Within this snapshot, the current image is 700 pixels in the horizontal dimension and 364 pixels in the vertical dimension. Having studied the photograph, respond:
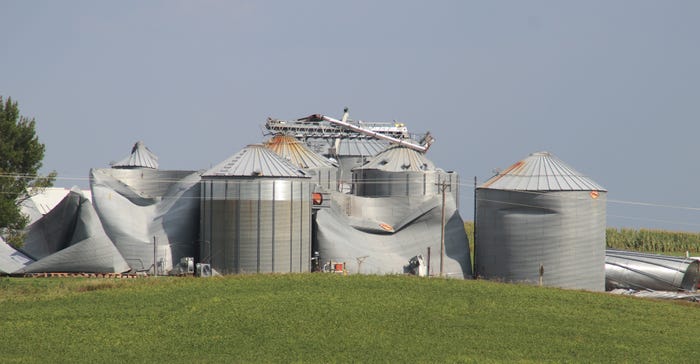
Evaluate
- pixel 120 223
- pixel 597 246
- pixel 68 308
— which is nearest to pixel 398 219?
pixel 597 246

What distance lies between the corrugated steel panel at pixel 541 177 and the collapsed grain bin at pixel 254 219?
39.9 feet

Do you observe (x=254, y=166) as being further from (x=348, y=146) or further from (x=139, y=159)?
(x=348, y=146)

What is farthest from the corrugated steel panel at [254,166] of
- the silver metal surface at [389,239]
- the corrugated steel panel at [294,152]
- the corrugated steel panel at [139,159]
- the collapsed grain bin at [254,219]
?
the corrugated steel panel at [139,159]

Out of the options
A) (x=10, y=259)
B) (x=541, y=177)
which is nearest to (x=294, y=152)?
(x=541, y=177)

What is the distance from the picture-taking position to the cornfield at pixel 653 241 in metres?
86.6

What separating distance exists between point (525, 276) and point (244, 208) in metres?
16.4

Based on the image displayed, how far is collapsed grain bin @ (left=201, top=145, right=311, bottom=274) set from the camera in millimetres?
52156

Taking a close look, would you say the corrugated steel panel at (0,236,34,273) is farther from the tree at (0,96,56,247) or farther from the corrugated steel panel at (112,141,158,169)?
the corrugated steel panel at (112,141,158,169)


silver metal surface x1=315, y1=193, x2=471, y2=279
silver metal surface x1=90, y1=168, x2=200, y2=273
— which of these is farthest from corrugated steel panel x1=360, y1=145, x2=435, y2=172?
silver metal surface x1=90, y1=168, x2=200, y2=273

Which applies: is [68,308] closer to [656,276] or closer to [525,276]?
[525,276]

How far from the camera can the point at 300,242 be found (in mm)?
53750

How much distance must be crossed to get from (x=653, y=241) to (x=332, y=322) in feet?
196

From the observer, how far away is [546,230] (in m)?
54.1

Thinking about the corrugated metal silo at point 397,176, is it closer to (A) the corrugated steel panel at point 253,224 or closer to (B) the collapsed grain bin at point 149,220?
(B) the collapsed grain bin at point 149,220
